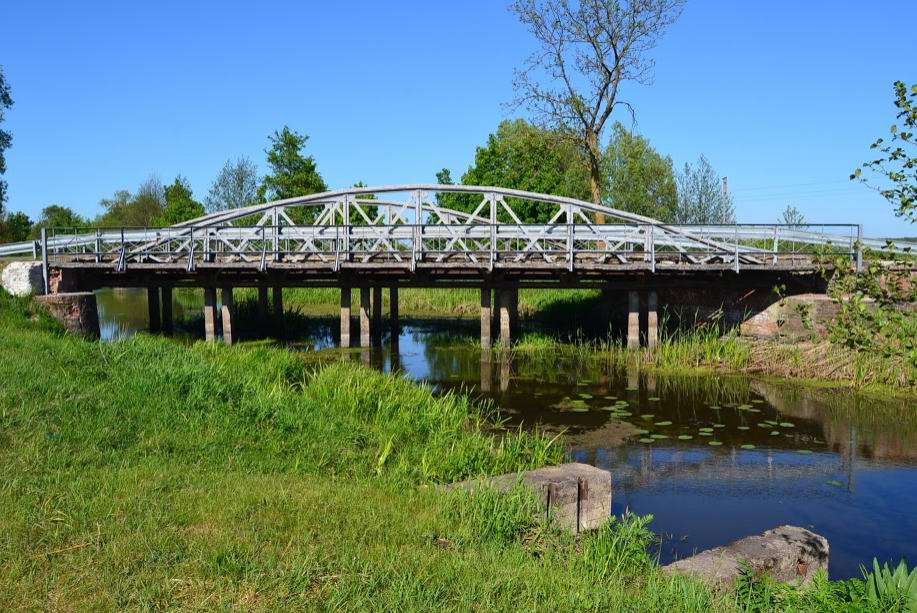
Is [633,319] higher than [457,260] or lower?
lower

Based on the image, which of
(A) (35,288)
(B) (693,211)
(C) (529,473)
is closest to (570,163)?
(B) (693,211)

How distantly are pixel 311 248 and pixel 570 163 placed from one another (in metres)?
38.0

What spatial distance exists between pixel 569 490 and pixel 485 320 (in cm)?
1505

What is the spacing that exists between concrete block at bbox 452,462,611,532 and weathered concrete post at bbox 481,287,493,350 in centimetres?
1426

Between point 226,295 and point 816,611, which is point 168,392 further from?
point 226,295

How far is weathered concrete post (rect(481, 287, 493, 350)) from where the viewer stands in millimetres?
21906

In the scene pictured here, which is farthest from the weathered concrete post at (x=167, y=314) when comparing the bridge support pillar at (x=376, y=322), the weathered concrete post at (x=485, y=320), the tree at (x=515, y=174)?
the tree at (x=515, y=174)

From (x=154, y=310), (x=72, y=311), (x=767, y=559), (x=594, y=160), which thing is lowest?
(x=767, y=559)

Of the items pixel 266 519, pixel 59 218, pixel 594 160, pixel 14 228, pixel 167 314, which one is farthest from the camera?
pixel 59 218

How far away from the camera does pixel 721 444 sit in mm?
12352

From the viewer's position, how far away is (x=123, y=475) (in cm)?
646

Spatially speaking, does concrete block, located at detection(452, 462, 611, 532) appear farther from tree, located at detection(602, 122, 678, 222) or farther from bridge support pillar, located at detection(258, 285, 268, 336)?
tree, located at detection(602, 122, 678, 222)

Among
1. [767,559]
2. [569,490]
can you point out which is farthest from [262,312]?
[767,559]

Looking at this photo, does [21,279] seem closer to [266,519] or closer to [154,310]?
[154,310]
